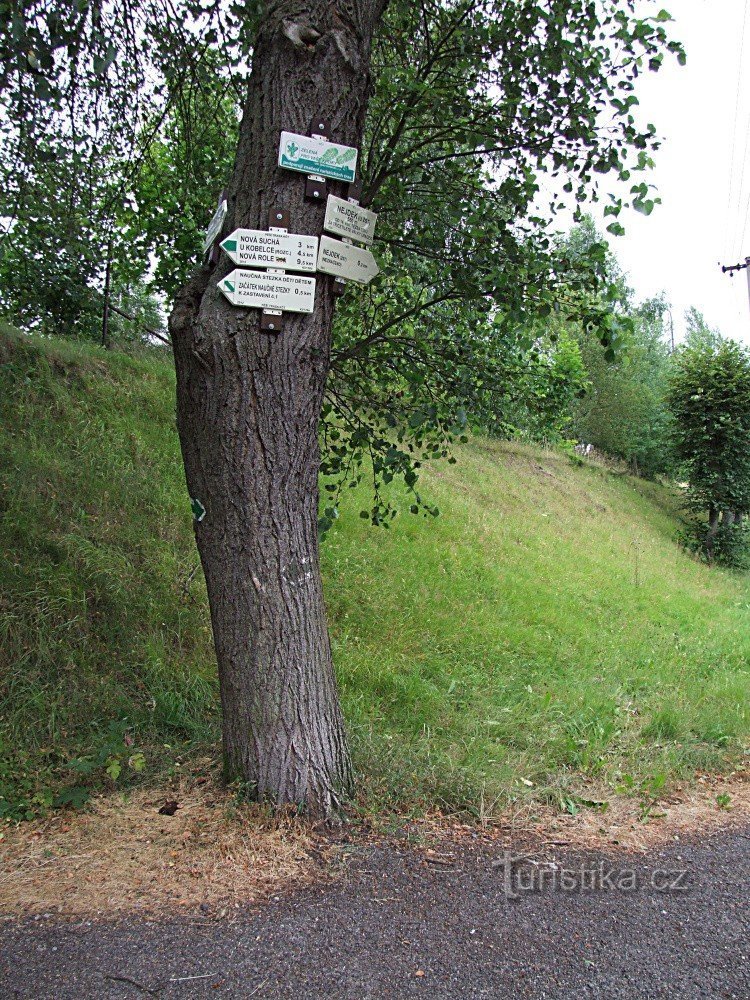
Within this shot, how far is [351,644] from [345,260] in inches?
133

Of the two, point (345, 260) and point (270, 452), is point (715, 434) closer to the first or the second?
point (345, 260)

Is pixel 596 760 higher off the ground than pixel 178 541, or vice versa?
pixel 178 541

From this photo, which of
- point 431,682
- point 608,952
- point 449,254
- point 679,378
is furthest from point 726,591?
point 608,952

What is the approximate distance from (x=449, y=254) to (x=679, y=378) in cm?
1717

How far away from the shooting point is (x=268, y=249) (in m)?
3.30

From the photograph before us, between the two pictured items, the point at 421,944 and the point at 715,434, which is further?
the point at 715,434

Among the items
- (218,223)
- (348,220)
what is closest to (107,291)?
(218,223)

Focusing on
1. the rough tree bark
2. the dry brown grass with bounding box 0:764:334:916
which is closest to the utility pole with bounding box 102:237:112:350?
the rough tree bark

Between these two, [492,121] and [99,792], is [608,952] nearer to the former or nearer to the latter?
[99,792]

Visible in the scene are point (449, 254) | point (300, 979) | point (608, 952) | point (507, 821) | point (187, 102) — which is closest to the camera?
point (300, 979)

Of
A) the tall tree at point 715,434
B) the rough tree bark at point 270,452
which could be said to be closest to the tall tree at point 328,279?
the rough tree bark at point 270,452

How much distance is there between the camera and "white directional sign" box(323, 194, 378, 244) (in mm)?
3420

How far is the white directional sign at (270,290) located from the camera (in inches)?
127

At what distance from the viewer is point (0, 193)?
15.6 ft
